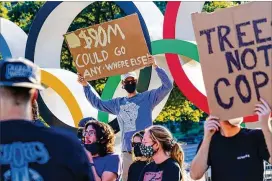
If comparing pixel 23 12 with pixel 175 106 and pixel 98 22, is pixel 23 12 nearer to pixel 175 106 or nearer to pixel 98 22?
pixel 98 22

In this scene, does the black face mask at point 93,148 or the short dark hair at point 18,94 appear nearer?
the short dark hair at point 18,94

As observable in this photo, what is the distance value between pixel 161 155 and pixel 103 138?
697 millimetres

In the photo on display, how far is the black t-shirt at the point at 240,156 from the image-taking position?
168 inches

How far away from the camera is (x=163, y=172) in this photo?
4.97 meters

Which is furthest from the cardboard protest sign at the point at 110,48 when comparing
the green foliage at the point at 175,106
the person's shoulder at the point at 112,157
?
the green foliage at the point at 175,106

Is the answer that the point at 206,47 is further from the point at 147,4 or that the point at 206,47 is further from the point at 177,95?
the point at 177,95

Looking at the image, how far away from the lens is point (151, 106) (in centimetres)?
711

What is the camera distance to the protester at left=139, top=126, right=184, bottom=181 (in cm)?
497

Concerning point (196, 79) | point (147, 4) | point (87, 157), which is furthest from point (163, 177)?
point (147, 4)

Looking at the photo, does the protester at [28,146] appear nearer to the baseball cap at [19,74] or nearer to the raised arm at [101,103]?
the baseball cap at [19,74]

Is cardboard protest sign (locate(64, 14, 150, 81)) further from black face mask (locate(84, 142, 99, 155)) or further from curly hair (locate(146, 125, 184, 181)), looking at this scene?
curly hair (locate(146, 125, 184, 181))

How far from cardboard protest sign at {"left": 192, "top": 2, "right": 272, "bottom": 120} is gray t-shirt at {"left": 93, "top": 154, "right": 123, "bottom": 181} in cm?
157

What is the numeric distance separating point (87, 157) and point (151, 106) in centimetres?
416

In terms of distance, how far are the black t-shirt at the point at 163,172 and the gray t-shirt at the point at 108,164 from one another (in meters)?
0.46
